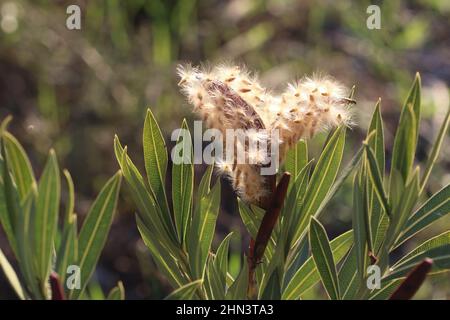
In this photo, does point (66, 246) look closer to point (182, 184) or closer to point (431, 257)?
point (182, 184)

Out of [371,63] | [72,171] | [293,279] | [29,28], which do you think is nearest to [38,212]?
[293,279]

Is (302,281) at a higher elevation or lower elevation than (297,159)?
lower

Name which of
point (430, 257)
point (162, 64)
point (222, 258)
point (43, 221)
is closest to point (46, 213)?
point (43, 221)

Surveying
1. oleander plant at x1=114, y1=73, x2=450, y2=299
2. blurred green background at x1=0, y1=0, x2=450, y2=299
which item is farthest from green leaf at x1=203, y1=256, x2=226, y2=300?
blurred green background at x1=0, y1=0, x2=450, y2=299

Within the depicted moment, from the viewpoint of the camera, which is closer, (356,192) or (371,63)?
(356,192)

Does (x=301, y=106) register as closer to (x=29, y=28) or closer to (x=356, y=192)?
(x=356, y=192)
